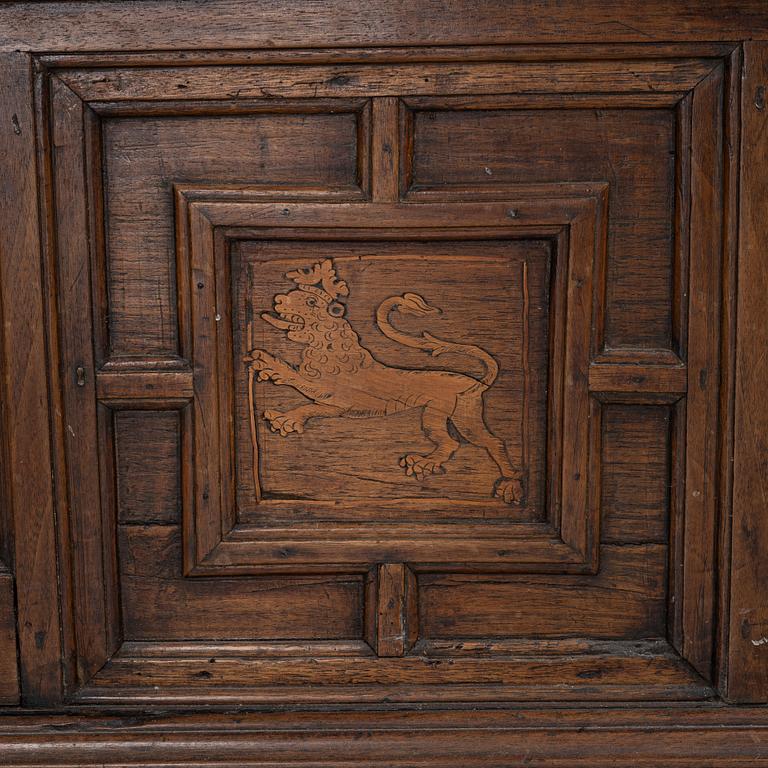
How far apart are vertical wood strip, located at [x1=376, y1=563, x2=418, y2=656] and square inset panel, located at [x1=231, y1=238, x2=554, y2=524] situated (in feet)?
0.30

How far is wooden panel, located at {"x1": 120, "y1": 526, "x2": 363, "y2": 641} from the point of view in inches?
51.0

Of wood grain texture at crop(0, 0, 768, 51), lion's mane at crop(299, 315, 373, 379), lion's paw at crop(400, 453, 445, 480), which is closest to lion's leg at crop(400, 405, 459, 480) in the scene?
lion's paw at crop(400, 453, 445, 480)

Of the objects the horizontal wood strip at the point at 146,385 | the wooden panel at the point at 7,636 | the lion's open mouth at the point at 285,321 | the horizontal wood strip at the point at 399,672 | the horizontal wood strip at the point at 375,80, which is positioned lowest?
the horizontal wood strip at the point at 399,672

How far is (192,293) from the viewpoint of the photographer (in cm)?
125

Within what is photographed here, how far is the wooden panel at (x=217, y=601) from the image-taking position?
1.30 m

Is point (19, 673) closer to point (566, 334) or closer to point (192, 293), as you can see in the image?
point (192, 293)

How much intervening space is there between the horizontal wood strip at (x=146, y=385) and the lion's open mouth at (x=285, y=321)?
153 millimetres

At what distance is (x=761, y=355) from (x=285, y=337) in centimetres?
76

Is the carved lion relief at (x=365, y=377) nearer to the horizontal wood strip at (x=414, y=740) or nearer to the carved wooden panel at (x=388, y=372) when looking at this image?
the carved wooden panel at (x=388, y=372)

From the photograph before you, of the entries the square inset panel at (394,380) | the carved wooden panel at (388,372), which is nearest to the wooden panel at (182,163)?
the carved wooden panel at (388,372)

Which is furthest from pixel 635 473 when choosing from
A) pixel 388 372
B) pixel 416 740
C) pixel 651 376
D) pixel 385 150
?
pixel 385 150

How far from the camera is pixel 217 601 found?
1.30 m

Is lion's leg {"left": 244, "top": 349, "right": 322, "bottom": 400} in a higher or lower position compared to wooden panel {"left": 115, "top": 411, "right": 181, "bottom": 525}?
higher

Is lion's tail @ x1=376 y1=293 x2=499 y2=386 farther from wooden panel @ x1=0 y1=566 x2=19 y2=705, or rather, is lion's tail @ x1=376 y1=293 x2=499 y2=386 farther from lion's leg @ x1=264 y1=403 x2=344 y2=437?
wooden panel @ x1=0 y1=566 x2=19 y2=705
